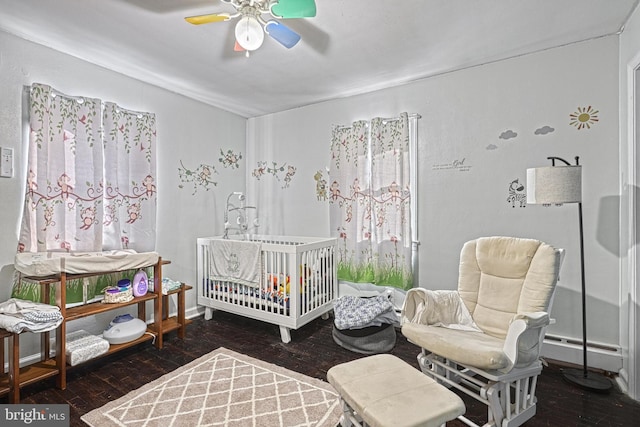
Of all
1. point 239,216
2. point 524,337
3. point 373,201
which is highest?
point 373,201

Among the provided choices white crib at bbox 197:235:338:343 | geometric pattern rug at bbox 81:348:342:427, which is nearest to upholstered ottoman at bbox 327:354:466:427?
geometric pattern rug at bbox 81:348:342:427

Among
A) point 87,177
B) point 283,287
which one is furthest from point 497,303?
point 87,177

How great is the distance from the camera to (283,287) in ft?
9.29

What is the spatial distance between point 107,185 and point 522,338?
319 centimetres

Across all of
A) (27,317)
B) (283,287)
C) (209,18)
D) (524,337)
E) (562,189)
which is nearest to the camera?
(524,337)

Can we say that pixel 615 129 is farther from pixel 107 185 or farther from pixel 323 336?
pixel 107 185

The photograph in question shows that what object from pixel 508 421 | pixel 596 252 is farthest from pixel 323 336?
pixel 596 252

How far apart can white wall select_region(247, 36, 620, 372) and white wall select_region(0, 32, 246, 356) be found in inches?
63.8

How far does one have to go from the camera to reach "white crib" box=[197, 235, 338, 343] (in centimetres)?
277

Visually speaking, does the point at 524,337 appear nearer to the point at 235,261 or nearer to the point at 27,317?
the point at 235,261

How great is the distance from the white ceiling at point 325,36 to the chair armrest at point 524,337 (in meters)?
1.85

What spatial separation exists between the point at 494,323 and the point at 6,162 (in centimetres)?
349

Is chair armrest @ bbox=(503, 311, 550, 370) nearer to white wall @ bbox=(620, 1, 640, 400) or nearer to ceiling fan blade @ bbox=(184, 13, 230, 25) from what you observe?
white wall @ bbox=(620, 1, 640, 400)

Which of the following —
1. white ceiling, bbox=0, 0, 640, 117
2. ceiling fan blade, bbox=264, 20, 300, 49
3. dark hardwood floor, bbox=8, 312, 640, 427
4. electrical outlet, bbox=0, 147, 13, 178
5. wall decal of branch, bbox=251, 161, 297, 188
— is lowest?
dark hardwood floor, bbox=8, 312, 640, 427
